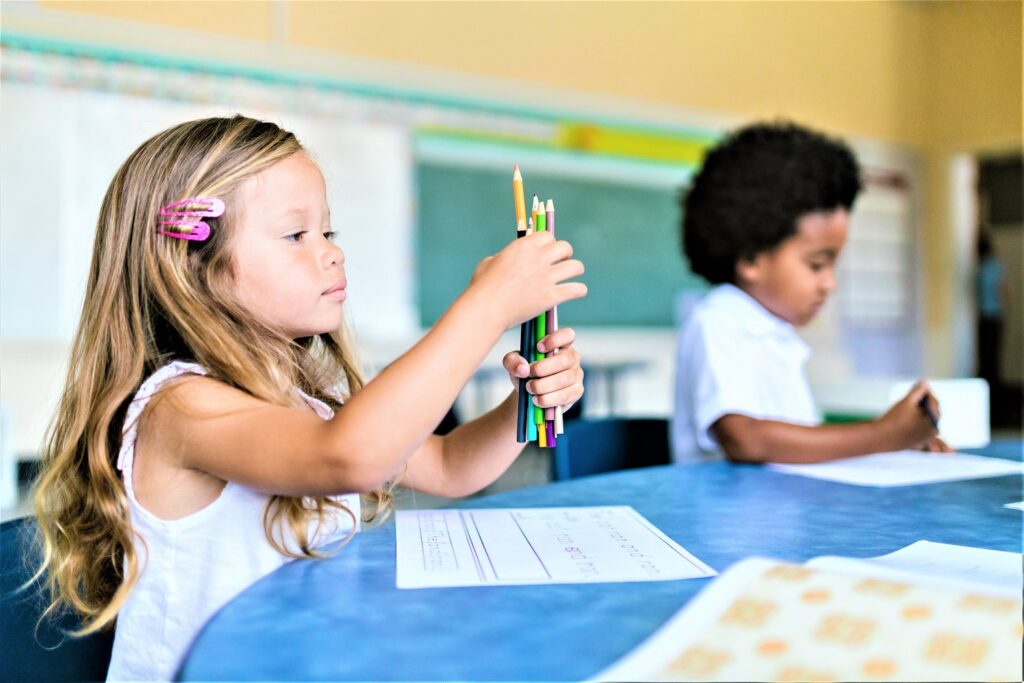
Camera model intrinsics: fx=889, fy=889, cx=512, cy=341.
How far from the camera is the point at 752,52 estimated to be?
5.10 meters

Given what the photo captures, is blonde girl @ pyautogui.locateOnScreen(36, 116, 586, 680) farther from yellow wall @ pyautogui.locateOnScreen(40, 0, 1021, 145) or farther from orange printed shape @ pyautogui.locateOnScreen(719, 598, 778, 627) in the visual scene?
yellow wall @ pyautogui.locateOnScreen(40, 0, 1021, 145)

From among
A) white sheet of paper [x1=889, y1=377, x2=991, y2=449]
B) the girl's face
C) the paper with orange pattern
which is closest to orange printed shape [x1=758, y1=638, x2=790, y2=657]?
the paper with orange pattern

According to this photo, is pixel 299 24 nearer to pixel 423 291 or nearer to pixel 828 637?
pixel 423 291

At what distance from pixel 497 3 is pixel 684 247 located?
2.89 meters

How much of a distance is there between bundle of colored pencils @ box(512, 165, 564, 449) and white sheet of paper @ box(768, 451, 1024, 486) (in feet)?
1.68

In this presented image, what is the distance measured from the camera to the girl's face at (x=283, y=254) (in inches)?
34.3

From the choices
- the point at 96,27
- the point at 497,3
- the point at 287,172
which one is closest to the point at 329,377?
the point at 287,172

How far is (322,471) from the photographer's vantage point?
66 cm

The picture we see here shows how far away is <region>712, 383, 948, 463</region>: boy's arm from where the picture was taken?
1.29m

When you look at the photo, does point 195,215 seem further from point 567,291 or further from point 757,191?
point 757,191

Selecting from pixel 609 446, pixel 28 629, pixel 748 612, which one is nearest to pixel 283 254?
pixel 28 629

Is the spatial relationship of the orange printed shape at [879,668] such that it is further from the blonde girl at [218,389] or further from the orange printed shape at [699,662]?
the blonde girl at [218,389]

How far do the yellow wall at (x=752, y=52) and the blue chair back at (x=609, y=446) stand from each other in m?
2.91

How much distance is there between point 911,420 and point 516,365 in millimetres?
743
